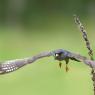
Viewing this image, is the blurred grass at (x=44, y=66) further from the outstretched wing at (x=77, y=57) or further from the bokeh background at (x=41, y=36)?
the outstretched wing at (x=77, y=57)

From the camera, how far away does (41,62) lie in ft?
12.4

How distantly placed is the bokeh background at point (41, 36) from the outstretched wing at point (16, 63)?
1.79 m

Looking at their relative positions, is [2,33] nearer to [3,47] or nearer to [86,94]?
[3,47]

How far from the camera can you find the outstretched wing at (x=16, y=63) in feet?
1.64

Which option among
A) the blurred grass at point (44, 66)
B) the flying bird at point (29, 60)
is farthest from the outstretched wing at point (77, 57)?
the blurred grass at point (44, 66)

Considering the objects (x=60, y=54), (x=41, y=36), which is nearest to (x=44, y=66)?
(x=41, y=36)

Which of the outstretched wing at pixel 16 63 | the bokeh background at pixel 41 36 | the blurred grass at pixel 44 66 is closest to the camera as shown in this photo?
the outstretched wing at pixel 16 63

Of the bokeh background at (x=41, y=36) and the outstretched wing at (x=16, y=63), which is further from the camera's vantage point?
the bokeh background at (x=41, y=36)

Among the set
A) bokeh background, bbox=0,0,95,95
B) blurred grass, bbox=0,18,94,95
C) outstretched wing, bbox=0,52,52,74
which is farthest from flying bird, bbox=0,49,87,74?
bokeh background, bbox=0,0,95,95

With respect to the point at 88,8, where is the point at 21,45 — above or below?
below

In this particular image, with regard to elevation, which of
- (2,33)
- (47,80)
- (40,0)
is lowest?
(47,80)

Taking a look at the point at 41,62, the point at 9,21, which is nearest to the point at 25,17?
the point at 9,21

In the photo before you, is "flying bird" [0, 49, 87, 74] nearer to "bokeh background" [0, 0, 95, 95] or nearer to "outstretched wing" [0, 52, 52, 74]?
"outstretched wing" [0, 52, 52, 74]

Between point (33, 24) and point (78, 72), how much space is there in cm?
314
